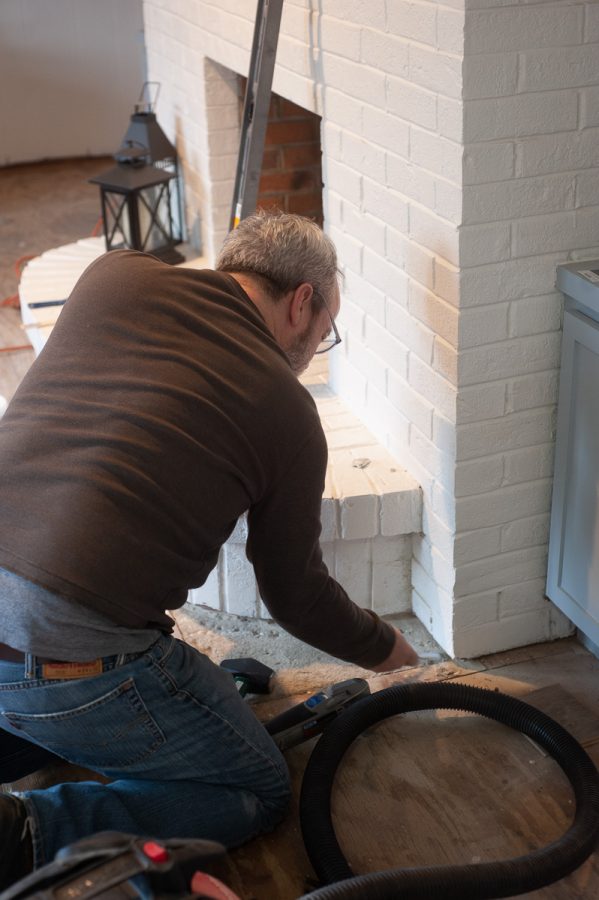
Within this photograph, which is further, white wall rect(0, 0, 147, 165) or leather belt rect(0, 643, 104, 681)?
white wall rect(0, 0, 147, 165)

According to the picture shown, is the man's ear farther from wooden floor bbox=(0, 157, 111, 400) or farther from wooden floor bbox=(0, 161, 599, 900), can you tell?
wooden floor bbox=(0, 157, 111, 400)

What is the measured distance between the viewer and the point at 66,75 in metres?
5.77

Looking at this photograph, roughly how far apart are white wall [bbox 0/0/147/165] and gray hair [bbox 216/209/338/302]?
4.34m

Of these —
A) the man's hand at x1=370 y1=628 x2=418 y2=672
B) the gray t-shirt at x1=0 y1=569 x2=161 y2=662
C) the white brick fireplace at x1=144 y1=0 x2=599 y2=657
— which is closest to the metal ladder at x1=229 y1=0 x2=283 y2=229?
the white brick fireplace at x1=144 y1=0 x2=599 y2=657

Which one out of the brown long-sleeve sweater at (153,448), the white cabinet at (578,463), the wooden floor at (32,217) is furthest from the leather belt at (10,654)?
the wooden floor at (32,217)

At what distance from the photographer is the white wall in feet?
18.4

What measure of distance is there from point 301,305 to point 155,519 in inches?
16.8

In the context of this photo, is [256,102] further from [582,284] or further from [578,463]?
[578,463]

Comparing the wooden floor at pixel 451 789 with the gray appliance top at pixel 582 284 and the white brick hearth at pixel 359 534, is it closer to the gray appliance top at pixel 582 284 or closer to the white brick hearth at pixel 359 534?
the white brick hearth at pixel 359 534

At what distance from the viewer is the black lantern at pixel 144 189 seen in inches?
125

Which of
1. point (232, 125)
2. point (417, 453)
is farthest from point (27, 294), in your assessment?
point (417, 453)

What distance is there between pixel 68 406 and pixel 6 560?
0.76 feet

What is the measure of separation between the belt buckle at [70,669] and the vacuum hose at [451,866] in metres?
0.43

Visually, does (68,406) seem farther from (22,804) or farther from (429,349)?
(429,349)
